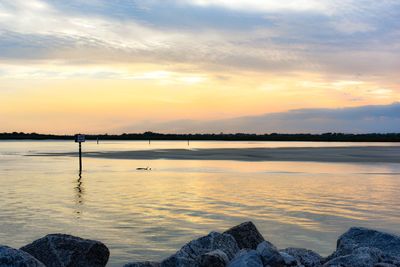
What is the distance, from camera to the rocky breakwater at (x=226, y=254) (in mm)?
10312

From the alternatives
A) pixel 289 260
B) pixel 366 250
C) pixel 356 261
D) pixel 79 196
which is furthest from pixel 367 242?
pixel 79 196

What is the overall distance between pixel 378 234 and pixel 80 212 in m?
13.0

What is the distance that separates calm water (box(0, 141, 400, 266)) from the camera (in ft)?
55.4

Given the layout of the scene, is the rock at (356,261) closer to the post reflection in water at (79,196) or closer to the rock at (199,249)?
the rock at (199,249)

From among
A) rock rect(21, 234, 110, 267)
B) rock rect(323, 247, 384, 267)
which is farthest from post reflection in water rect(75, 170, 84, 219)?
rock rect(323, 247, 384, 267)

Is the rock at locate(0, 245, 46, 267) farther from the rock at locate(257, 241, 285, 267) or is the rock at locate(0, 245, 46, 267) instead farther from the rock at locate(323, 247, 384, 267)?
the rock at locate(323, 247, 384, 267)

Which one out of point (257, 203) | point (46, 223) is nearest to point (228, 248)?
point (46, 223)

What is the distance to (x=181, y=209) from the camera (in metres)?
22.8

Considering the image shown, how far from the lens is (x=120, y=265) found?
1360 centimetres

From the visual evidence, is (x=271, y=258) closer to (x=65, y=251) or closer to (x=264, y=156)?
(x=65, y=251)

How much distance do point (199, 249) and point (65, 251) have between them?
303cm

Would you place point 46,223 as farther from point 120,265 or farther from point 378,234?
point 378,234

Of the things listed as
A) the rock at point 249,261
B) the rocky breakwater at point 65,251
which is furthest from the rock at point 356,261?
the rocky breakwater at point 65,251

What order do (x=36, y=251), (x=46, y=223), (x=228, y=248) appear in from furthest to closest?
(x=46, y=223) < (x=228, y=248) < (x=36, y=251)
